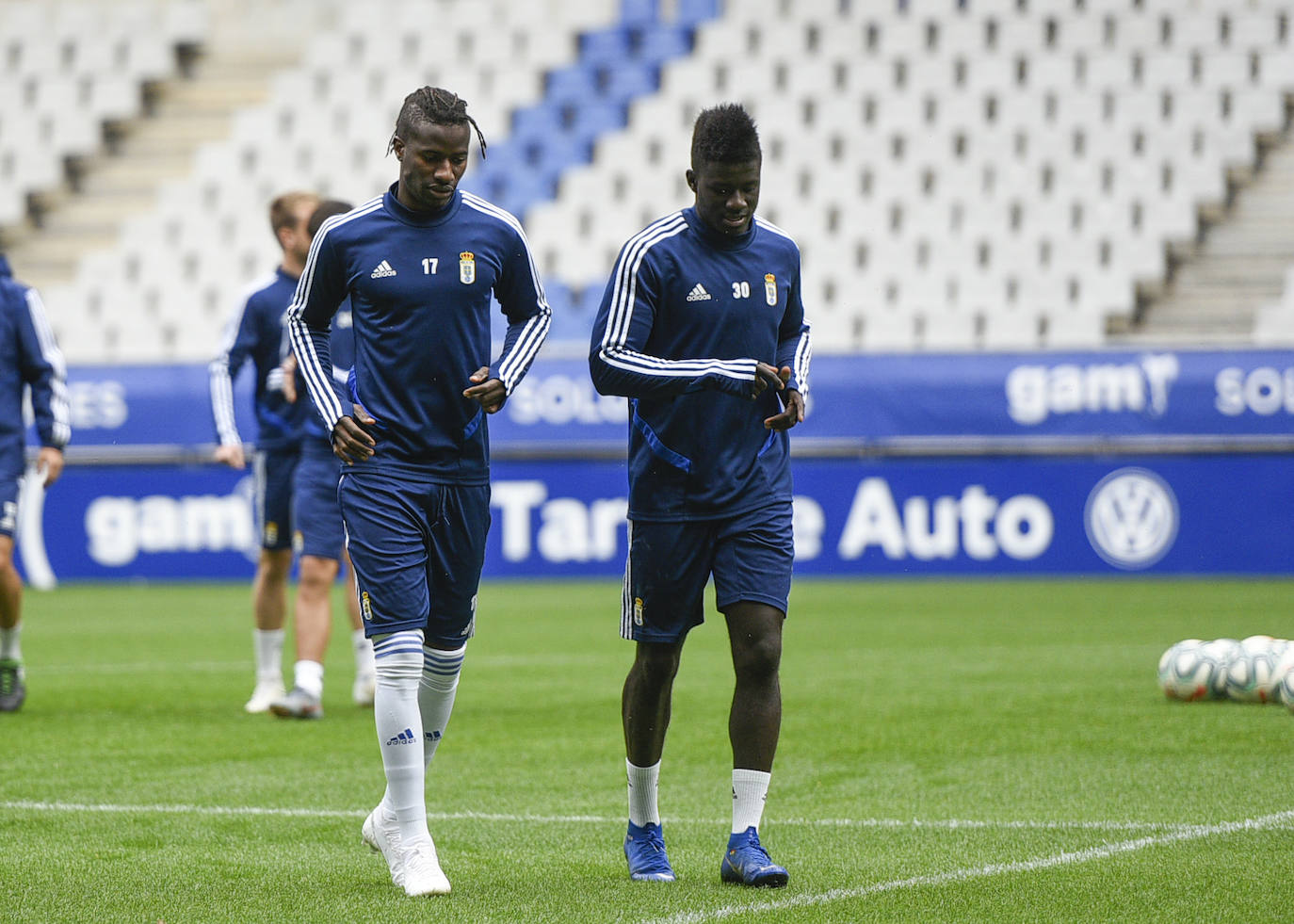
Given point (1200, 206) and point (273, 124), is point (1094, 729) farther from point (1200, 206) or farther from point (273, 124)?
point (273, 124)

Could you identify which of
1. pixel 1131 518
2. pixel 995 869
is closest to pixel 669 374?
pixel 995 869

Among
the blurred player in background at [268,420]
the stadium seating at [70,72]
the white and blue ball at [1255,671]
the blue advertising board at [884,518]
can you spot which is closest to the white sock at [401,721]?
the blurred player in background at [268,420]

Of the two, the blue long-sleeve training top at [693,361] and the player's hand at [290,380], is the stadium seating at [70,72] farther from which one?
the blue long-sleeve training top at [693,361]

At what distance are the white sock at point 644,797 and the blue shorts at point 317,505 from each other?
3958 millimetres

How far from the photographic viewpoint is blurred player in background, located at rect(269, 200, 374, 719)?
8.85m

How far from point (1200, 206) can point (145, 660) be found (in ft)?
49.5

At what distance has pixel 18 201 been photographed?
85.7ft

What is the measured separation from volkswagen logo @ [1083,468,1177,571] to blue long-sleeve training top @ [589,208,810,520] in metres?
14.0

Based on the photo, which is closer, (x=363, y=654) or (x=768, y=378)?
(x=768, y=378)

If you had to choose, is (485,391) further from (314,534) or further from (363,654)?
(363,654)

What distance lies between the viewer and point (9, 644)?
9.25 metres

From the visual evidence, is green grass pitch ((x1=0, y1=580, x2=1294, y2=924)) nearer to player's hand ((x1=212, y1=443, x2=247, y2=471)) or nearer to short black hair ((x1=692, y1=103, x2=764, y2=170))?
player's hand ((x1=212, y1=443, x2=247, y2=471))

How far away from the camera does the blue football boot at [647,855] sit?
5.08 m

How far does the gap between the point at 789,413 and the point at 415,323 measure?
3.55ft
